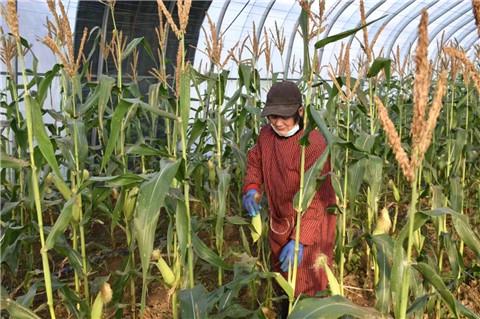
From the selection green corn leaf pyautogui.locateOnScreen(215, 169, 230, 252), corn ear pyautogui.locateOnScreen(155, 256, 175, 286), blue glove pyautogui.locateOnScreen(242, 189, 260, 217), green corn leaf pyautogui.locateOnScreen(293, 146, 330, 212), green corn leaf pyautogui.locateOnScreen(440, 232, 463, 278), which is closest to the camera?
green corn leaf pyautogui.locateOnScreen(293, 146, 330, 212)

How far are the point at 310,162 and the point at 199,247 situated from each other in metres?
0.93

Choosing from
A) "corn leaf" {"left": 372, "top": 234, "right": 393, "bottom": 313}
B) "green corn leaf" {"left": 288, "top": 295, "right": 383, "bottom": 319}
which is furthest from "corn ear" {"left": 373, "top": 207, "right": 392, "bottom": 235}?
"green corn leaf" {"left": 288, "top": 295, "right": 383, "bottom": 319}

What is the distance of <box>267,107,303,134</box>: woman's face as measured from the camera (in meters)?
2.70

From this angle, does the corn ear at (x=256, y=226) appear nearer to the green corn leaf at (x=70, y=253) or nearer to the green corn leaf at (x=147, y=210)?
the green corn leaf at (x=70, y=253)

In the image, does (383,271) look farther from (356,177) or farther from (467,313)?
(356,177)

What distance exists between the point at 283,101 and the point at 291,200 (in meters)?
0.64

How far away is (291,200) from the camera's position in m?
2.88

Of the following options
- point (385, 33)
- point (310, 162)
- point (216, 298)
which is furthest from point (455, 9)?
point (216, 298)

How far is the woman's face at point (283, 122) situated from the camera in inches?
106

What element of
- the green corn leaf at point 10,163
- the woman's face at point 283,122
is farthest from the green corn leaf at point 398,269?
the green corn leaf at point 10,163

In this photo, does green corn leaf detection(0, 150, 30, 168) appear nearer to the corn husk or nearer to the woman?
the corn husk

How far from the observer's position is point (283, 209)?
2.93 m

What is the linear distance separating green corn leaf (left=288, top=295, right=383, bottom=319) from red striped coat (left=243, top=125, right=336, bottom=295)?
3.66 ft

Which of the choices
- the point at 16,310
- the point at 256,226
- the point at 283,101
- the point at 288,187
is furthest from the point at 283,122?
the point at 16,310
